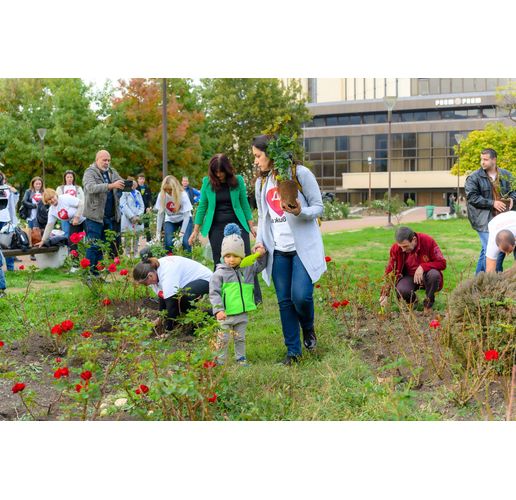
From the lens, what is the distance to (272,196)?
557cm

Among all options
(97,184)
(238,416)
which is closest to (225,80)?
(97,184)

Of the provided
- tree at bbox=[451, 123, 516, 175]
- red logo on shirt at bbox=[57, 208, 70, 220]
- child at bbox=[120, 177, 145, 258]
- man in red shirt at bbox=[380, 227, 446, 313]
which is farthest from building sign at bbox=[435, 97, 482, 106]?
man in red shirt at bbox=[380, 227, 446, 313]

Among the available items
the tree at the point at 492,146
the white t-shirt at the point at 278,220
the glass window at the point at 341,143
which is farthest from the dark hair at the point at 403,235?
the glass window at the point at 341,143

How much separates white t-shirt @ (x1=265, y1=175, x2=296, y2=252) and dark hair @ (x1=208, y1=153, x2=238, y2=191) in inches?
59.9

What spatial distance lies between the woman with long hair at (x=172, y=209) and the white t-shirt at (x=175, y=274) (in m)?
2.54

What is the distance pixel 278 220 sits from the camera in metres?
5.58

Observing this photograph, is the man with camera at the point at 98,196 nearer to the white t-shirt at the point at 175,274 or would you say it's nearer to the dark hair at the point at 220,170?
the dark hair at the point at 220,170

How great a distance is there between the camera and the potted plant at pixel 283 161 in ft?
17.2

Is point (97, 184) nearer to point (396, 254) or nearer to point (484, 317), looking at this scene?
point (396, 254)

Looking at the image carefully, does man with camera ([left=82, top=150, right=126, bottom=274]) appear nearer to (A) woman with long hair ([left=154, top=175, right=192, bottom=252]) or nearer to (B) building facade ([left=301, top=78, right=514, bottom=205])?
(A) woman with long hair ([left=154, top=175, right=192, bottom=252])

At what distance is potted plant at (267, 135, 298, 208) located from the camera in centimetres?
524

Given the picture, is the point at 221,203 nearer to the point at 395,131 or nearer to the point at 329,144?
the point at 395,131

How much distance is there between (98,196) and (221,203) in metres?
2.33

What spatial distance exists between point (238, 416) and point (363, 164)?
5628 centimetres
